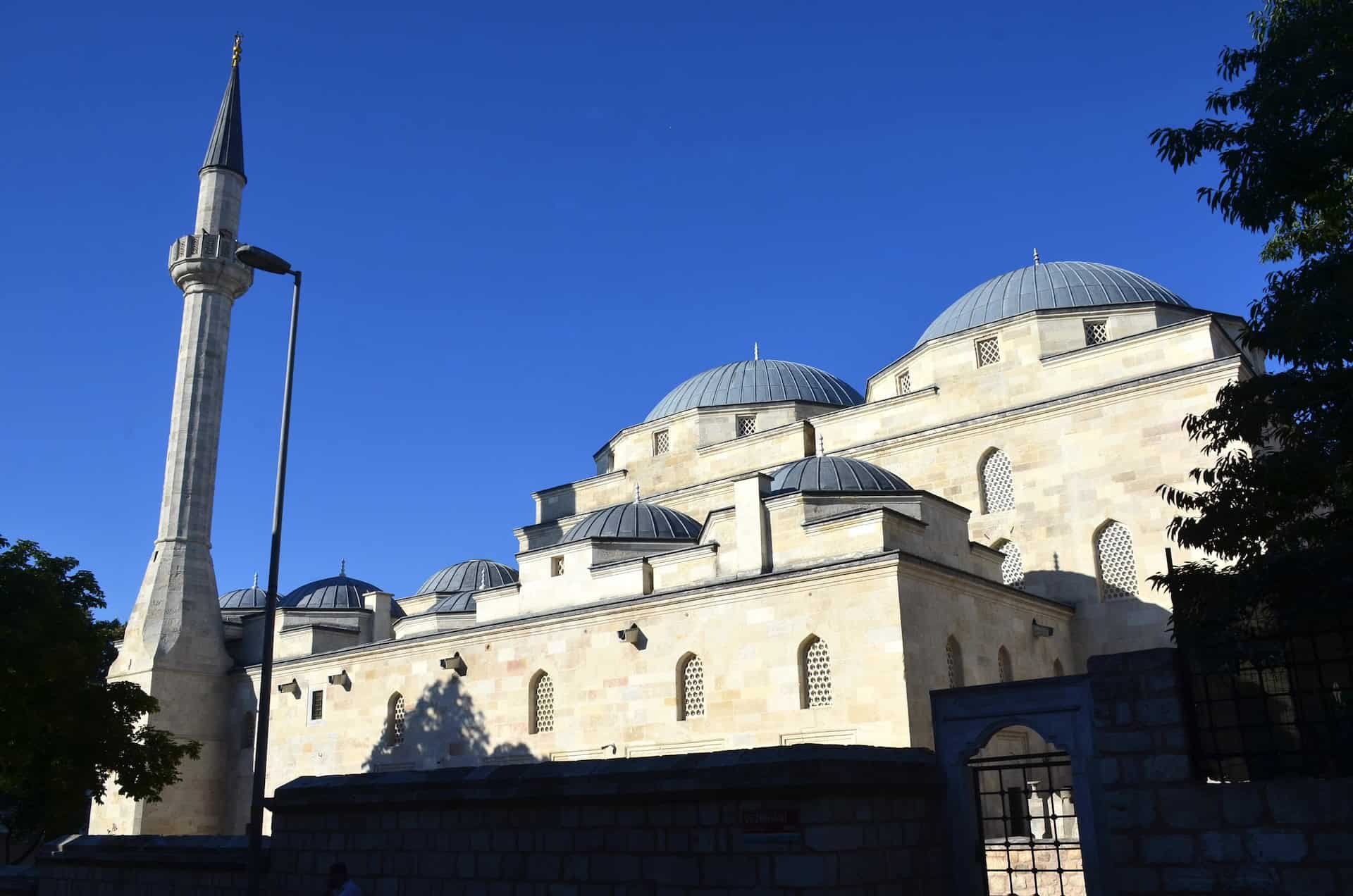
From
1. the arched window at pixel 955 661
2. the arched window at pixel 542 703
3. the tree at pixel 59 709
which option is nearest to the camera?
the tree at pixel 59 709

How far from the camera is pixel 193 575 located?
25703 mm

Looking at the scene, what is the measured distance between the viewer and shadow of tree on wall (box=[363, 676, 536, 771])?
20.4 m

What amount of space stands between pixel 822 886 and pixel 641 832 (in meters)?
1.48

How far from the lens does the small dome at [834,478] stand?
741 inches

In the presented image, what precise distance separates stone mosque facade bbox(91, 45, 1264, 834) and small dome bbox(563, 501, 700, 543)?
0.18 feet

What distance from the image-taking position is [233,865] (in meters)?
10.6

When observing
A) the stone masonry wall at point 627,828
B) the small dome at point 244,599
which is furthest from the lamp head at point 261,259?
the small dome at point 244,599

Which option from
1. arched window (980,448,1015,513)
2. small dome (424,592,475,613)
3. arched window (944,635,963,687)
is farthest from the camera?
small dome (424,592,475,613)

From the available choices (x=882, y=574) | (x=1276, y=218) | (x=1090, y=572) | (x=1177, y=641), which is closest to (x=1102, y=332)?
(x=1090, y=572)

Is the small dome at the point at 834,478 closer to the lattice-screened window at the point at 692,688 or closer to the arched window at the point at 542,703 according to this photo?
the lattice-screened window at the point at 692,688

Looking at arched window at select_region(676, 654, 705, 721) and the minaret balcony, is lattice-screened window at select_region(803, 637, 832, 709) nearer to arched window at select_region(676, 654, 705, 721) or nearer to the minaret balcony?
arched window at select_region(676, 654, 705, 721)

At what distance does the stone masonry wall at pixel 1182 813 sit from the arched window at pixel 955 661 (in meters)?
8.76

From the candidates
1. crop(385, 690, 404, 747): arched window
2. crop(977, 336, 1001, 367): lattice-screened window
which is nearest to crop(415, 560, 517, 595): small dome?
crop(385, 690, 404, 747): arched window

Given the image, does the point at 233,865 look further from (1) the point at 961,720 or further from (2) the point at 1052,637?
(2) the point at 1052,637
